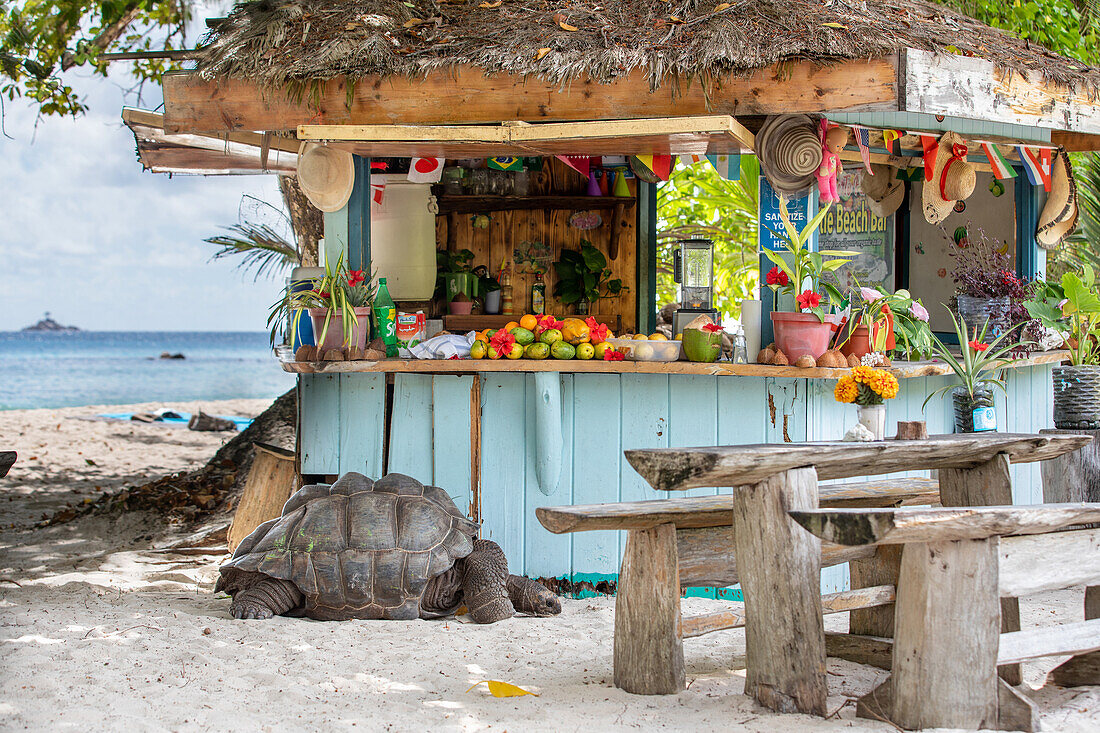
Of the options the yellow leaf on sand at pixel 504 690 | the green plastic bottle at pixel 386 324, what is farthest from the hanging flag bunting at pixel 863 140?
the yellow leaf on sand at pixel 504 690

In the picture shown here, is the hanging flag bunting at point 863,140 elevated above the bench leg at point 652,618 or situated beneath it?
elevated above

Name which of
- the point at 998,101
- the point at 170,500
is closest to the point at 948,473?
the point at 998,101

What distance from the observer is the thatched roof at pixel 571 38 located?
446 cm

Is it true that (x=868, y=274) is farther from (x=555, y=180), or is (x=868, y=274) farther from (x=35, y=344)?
(x=35, y=344)

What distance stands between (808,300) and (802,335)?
0.62 feet

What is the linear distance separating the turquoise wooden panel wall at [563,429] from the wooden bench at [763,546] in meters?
1.07

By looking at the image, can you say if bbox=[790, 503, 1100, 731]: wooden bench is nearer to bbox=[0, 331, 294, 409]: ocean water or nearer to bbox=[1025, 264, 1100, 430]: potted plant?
bbox=[1025, 264, 1100, 430]: potted plant

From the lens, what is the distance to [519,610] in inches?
197

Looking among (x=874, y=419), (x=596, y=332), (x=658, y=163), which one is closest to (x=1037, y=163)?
(x=658, y=163)

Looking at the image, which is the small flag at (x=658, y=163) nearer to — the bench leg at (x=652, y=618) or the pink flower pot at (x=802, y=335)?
the pink flower pot at (x=802, y=335)

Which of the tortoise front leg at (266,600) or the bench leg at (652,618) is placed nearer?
the bench leg at (652,618)

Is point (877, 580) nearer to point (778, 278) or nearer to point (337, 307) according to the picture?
point (778, 278)

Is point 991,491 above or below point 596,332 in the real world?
below

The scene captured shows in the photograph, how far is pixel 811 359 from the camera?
4734 mm
